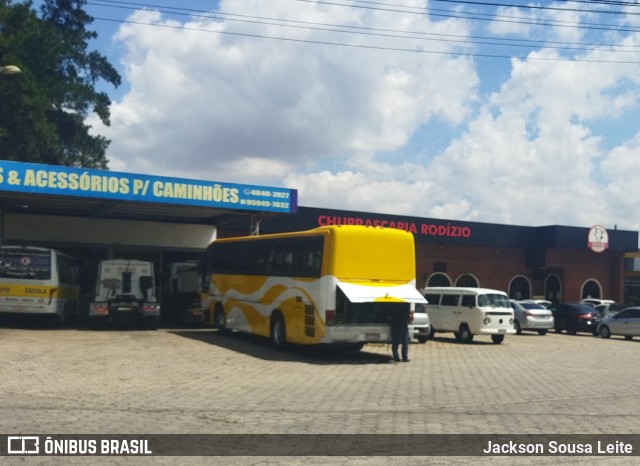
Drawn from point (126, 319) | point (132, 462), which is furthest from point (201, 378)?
point (126, 319)

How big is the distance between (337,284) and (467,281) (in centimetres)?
2979

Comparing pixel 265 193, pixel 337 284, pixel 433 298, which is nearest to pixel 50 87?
pixel 265 193

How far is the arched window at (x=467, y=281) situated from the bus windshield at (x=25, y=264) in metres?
28.1

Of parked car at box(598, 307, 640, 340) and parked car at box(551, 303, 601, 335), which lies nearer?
parked car at box(598, 307, 640, 340)

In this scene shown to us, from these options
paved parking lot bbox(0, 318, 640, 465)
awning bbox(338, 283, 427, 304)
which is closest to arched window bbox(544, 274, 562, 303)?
paved parking lot bbox(0, 318, 640, 465)

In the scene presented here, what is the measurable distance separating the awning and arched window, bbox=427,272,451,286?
28.4 metres

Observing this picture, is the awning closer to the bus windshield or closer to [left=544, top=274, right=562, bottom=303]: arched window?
the bus windshield

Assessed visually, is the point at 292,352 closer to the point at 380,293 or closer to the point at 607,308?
the point at 380,293

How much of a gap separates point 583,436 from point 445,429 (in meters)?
1.77

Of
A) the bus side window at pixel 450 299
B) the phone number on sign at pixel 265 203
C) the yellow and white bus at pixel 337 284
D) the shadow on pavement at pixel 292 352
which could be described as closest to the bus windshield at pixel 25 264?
the shadow on pavement at pixel 292 352

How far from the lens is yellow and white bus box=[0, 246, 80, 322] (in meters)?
25.9

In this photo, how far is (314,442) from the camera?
938 centimetres

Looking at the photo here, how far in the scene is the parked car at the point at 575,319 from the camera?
3691 centimetres

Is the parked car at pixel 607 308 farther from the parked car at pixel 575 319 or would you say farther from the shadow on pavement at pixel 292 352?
the shadow on pavement at pixel 292 352
